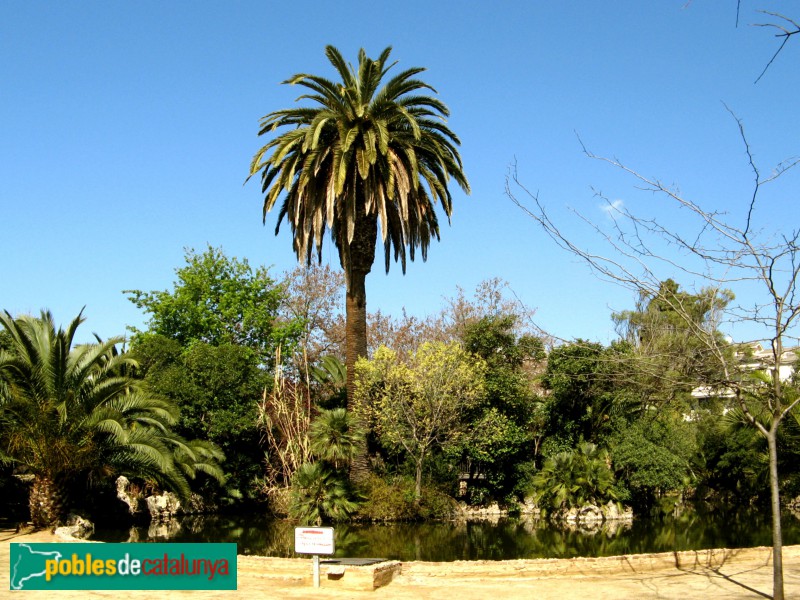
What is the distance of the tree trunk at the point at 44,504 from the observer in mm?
19125

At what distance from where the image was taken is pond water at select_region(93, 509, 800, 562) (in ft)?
62.5

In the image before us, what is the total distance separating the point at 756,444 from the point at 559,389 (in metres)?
7.60

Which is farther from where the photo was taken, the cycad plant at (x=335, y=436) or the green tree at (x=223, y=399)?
the green tree at (x=223, y=399)

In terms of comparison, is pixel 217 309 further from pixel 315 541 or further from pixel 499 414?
pixel 315 541

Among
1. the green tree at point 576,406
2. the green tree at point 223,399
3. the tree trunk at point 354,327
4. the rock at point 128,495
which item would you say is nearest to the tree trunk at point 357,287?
the tree trunk at point 354,327

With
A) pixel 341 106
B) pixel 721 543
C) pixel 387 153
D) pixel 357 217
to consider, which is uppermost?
pixel 341 106

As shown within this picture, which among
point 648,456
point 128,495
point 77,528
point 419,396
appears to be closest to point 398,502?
point 419,396

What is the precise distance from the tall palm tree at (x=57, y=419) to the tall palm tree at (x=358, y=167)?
31.4 feet

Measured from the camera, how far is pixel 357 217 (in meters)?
28.8

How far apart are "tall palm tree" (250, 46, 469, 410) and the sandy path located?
1525 cm

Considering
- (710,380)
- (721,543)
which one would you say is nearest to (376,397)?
(721,543)

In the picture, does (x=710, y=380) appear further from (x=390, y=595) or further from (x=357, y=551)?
(x=357, y=551)

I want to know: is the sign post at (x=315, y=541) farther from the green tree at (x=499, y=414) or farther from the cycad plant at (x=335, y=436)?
the green tree at (x=499, y=414)

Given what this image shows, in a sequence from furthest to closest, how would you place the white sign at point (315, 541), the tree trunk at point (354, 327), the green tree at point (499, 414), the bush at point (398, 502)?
the green tree at point (499, 414), the tree trunk at point (354, 327), the bush at point (398, 502), the white sign at point (315, 541)
